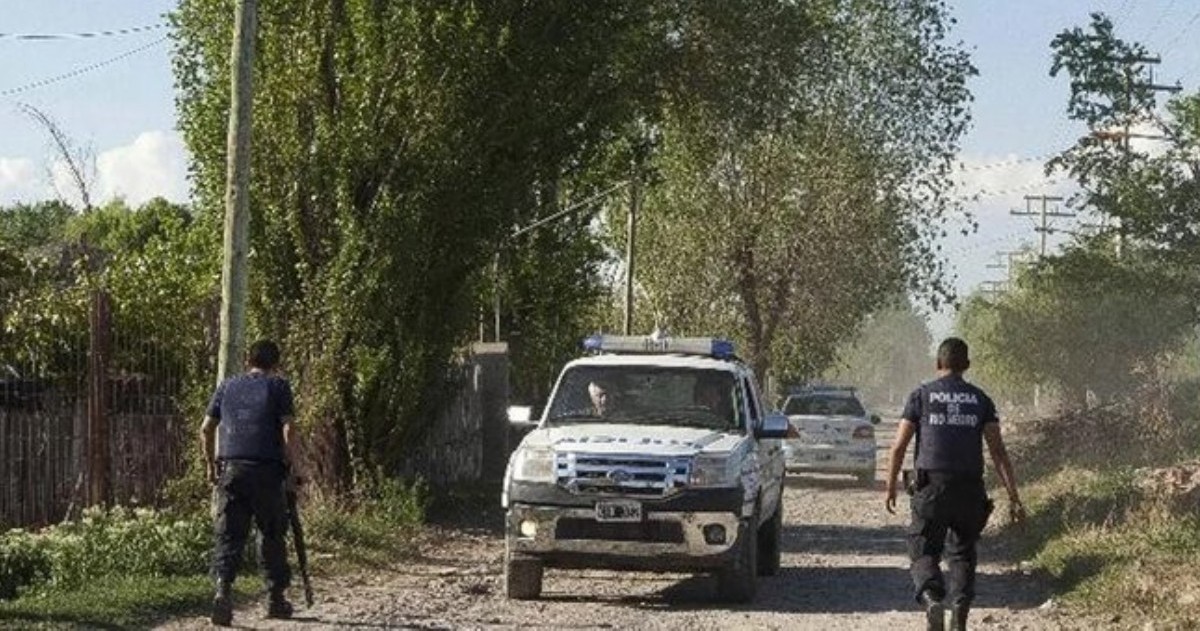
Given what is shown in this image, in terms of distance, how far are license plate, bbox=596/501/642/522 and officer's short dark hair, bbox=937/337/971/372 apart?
354cm

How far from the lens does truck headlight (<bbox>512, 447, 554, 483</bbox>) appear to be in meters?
16.4

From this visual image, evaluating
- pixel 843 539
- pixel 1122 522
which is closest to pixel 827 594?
pixel 1122 522

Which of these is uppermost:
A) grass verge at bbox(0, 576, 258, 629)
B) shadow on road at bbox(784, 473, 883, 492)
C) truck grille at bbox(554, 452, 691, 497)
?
truck grille at bbox(554, 452, 691, 497)

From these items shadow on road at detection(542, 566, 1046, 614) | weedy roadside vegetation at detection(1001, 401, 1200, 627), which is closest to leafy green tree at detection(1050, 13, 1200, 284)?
weedy roadside vegetation at detection(1001, 401, 1200, 627)

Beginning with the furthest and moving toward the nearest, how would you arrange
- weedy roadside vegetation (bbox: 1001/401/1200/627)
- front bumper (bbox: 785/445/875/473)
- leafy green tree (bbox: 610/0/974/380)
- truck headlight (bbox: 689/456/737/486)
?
leafy green tree (bbox: 610/0/974/380), front bumper (bbox: 785/445/875/473), truck headlight (bbox: 689/456/737/486), weedy roadside vegetation (bbox: 1001/401/1200/627)

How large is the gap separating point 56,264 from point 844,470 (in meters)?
16.6

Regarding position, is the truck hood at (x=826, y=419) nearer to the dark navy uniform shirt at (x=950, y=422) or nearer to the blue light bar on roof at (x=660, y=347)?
the blue light bar on roof at (x=660, y=347)

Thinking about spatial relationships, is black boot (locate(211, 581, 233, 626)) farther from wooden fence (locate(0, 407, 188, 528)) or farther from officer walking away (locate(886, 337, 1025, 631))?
wooden fence (locate(0, 407, 188, 528))

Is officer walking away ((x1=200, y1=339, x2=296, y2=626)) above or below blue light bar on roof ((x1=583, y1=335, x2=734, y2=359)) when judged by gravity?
below

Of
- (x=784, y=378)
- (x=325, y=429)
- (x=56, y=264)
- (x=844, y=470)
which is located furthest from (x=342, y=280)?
(x=784, y=378)

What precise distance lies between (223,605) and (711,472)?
4253 mm

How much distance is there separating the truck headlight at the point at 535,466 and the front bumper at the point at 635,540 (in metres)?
0.27

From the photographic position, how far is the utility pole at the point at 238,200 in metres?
16.9

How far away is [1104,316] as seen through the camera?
299 ft
